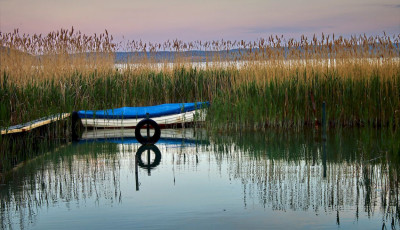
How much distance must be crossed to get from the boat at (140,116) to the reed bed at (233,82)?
46 cm

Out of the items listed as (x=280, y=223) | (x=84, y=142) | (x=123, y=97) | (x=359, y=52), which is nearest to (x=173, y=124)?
(x=123, y=97)

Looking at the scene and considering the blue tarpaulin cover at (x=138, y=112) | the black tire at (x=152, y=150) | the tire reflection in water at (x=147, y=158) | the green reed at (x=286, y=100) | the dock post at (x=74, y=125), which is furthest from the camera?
the blue tarpaulin cover at (x=138, y=112)

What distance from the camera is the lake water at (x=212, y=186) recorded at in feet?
15.9

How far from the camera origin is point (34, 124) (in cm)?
977

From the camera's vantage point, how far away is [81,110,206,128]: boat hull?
469 inches

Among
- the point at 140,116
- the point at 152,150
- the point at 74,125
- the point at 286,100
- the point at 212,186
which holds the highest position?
the point at 286,100

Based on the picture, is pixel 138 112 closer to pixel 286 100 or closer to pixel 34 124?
pixel 34 124

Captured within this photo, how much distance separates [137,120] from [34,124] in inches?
106

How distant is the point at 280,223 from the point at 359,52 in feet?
26.5

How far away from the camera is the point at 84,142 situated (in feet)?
34.0

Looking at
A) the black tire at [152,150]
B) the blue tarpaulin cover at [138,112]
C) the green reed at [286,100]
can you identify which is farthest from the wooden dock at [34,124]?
the black tire at [152,150]

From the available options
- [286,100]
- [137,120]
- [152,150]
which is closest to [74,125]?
[137,120]

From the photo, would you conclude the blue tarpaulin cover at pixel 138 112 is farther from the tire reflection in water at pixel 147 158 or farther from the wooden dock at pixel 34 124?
the tire reflection in water at pixel 147 158

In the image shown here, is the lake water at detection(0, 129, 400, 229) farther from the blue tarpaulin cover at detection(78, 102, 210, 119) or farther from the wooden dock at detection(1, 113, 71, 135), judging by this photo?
the blue tarpaulin cover at detection(78, 102, 210, 119)
